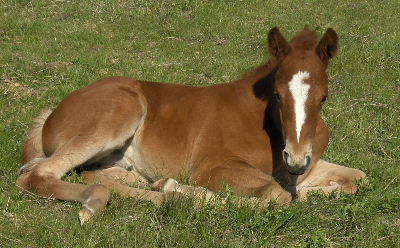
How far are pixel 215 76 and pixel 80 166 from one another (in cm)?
423

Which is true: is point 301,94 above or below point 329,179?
above

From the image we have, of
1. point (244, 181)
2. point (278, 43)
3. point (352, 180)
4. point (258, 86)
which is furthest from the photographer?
point (258, 86)

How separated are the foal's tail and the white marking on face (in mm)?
2572

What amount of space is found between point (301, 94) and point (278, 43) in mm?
831

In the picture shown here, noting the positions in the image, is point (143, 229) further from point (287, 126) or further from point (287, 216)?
point (287, 126)

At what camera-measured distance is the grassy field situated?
4500 mm

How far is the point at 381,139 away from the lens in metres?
7.29

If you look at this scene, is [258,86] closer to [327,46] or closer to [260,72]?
[260,72]

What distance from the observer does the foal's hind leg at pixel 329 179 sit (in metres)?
5.67

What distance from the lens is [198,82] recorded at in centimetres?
959

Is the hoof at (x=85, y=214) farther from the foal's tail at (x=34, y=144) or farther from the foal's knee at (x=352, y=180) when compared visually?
the foal's knee at (x=352, y=180)

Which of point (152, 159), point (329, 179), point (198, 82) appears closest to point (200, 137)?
point (152, 159)

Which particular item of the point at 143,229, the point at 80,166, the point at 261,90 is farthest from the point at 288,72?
the point at 80,166

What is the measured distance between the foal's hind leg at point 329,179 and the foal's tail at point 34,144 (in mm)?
2553
